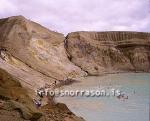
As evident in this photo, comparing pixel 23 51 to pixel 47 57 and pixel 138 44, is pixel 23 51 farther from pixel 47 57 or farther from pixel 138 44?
pixel 138 44

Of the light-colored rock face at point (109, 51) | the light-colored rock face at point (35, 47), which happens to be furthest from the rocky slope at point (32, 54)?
the light-colored rock face at point (109, 51)

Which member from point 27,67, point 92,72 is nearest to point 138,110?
point 27,67

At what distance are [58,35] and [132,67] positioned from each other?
17.3 m

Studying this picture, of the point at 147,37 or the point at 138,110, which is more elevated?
the point at 147,37

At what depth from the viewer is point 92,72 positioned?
70.4 metres

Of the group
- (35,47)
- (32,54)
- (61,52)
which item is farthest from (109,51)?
(32,54)

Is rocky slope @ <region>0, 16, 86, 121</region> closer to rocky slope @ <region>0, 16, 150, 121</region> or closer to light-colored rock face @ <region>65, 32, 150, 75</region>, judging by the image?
rocky slope @ <region>0, 16, 150, 121</region>

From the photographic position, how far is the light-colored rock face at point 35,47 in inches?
2340

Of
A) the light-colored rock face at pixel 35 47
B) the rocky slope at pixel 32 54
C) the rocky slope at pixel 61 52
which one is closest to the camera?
the rocky slope at pixel 32 54

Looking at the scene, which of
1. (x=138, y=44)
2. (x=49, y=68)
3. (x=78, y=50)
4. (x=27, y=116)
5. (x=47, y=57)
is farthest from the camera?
(x=138, y=44)

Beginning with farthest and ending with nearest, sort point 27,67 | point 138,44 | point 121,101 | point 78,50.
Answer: point 138,44, point 78,50, point 27,67, point 121,101

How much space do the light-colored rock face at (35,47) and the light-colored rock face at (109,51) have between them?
3.58 meters

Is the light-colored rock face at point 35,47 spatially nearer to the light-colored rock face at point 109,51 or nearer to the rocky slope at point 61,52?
the rocky slope at point 61,52

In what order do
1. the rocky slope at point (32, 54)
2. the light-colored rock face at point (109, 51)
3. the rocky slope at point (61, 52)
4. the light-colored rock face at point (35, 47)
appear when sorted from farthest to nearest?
1. the light-colored rock face at point (109, 51)
2. the light-colored rock face at point (35, 47)
3. the rocky slope at point (61, 52)
4. the rocky slope at point (32, 54)
